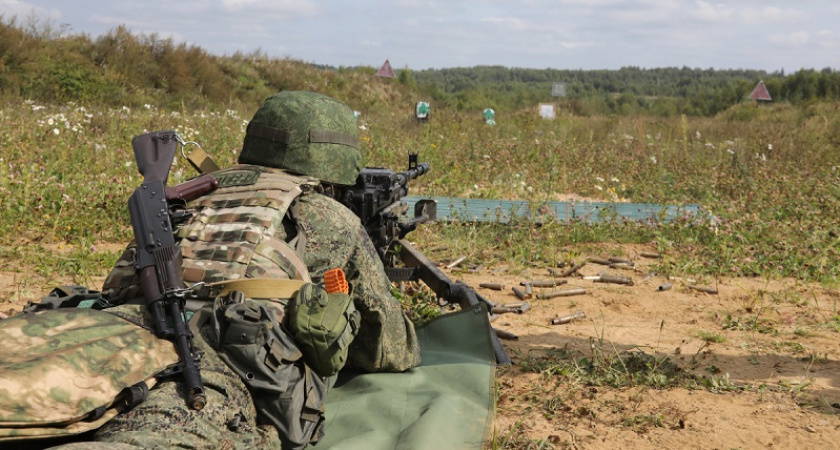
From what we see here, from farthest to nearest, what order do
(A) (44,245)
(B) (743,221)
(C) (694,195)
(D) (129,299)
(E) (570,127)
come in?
(E) (570,127), (C) (694,195), (B) (743,221), (A) (44,245), (D) (129,299)

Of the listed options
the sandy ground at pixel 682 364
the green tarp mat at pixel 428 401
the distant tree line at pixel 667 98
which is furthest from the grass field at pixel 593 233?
the distant tree line at pixel 667 98

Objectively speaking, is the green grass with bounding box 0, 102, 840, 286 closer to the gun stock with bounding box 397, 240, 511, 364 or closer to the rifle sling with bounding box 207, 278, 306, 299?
the gun stock with bounding box 397, 240, 511, 364

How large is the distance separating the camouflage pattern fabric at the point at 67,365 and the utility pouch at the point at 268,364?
0.20 meters

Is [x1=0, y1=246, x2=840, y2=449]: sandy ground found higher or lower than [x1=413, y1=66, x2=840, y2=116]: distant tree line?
lower

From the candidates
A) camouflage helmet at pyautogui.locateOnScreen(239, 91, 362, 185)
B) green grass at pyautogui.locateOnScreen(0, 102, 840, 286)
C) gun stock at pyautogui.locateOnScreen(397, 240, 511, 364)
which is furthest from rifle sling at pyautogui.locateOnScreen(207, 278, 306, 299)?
green grass at pyautogui.locateOnScreen(0, 102, 840, 286)

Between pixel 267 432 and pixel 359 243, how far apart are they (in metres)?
1.04

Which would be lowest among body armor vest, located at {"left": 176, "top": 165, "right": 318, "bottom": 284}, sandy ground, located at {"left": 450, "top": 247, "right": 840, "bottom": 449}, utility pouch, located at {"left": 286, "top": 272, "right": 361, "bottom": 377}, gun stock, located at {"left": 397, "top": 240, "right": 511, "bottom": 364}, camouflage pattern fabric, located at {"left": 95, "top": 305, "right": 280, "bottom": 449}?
sandy ground, located at {"left": 450, "top": 247, "right": 840, "bottom": 449}

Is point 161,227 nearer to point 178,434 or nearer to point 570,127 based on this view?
point 178,434

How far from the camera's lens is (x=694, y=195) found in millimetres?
9406

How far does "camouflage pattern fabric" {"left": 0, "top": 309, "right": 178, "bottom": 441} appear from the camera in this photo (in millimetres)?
2037

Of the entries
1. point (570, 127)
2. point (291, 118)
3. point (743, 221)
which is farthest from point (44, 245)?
point (570, 127)

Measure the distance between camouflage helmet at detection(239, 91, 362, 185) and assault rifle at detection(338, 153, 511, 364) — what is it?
755 mm

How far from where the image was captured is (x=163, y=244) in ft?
8.93

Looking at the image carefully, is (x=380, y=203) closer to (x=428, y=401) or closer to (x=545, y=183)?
(x=428, y=401)
